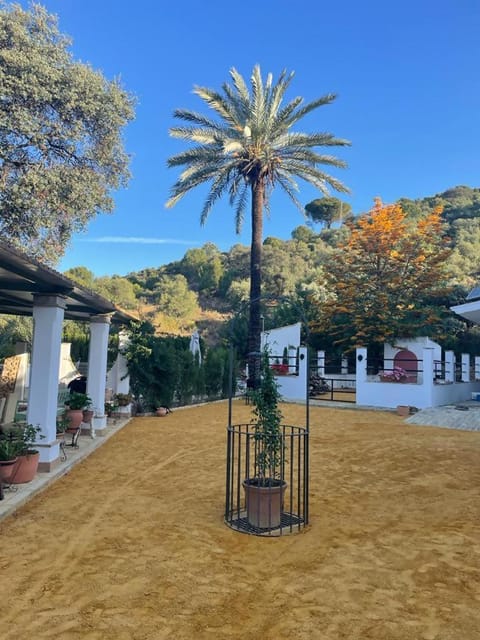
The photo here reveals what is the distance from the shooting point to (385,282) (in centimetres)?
2098

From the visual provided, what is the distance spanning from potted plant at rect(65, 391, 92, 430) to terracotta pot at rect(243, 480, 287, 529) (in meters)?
4.72

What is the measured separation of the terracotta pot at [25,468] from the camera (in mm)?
5340

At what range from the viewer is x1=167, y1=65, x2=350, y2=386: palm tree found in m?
15.1

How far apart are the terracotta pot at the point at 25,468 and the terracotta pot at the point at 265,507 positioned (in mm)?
2881

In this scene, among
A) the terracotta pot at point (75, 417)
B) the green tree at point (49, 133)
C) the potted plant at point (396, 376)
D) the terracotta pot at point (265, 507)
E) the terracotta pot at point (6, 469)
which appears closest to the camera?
the terracotta pot at point (265, 507)

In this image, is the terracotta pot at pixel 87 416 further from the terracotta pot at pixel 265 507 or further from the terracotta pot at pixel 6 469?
the terracotta pot at pixel 265 507

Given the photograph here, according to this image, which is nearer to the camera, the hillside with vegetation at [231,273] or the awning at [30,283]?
the awning at [30,283]

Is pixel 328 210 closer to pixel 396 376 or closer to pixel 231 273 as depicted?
pixel 231 273

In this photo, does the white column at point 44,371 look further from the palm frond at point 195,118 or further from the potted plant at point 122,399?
the palm frond at point 195,118

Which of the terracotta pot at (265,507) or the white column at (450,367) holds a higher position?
the white column at (450,367)

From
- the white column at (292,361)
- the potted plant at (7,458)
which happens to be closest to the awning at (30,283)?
the potted plant at (7,458)

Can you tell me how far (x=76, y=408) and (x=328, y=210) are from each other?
1951 inches

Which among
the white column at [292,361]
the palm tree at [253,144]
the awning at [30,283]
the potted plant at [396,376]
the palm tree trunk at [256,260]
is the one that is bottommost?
the potted plant at [396,376]

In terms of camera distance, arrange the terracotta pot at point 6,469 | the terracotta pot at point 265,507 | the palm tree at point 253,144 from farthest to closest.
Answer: the palm tree at point 253,144, the terracotta pot at point 6,469, the terracotta pot at point 265,507
